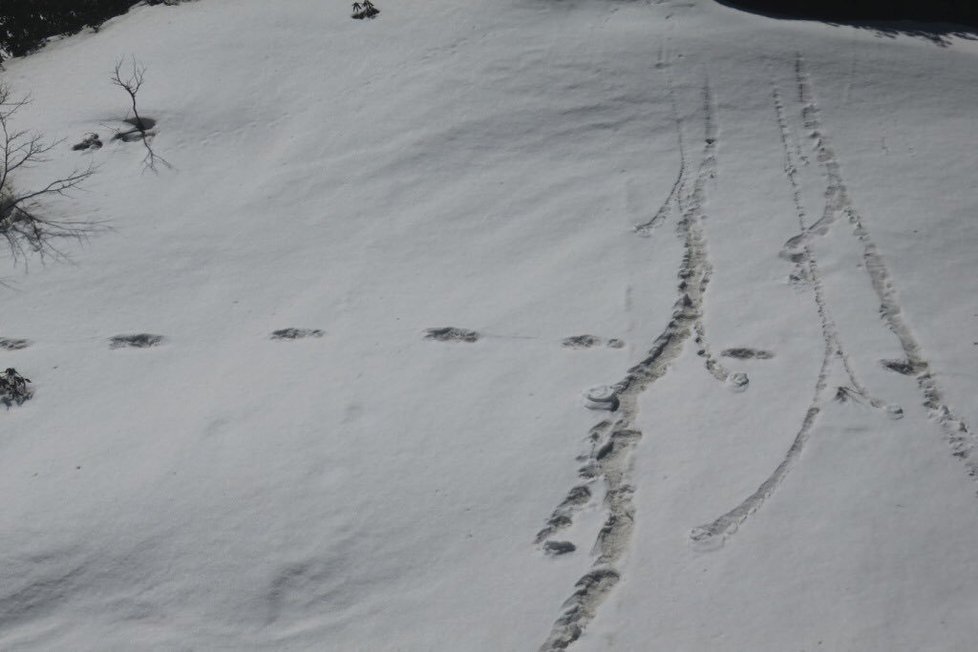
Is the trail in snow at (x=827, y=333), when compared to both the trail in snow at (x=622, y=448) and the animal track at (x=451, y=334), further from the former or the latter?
the animal track at (x=451, y=334)

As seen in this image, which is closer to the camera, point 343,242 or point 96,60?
point 343,242

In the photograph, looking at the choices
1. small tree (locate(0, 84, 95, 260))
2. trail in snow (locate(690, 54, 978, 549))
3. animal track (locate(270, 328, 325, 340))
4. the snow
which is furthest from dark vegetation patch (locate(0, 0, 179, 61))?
trail in snow (locate(690, 54, 978, 549))

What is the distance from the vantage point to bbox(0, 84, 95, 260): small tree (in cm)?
702

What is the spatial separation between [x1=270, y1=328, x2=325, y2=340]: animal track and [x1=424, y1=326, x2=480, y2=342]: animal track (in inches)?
30.0

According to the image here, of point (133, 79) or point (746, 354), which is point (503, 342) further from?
point (133, 79)

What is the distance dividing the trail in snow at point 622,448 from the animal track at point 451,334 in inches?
41.5

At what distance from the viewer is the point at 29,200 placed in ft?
24.6

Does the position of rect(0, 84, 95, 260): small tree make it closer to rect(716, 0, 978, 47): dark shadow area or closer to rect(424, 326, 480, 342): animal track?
rect(424, 326, 480, 342): animal track

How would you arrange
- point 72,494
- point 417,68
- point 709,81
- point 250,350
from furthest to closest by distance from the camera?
point 417,68 < point 709,81 < point 250,350 < point 72,494

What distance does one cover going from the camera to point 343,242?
679 cm

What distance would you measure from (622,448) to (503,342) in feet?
3.94

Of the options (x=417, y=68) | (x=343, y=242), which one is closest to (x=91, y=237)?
(x=343, y=242)

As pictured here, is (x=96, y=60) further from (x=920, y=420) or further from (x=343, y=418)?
(x=920, y=420)

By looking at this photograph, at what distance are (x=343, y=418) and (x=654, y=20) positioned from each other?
222 inches
